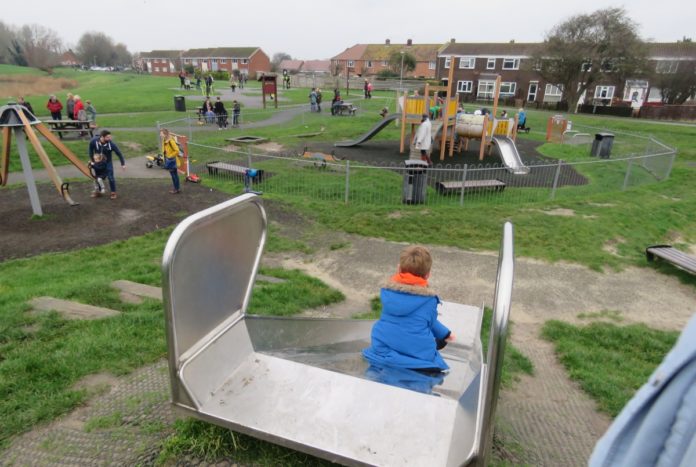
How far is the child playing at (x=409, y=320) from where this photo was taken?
119 inches

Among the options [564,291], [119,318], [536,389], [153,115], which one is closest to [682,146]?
[564,291]

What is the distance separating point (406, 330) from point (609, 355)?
9.97 ft

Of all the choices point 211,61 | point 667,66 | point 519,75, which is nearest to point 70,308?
point 667,66

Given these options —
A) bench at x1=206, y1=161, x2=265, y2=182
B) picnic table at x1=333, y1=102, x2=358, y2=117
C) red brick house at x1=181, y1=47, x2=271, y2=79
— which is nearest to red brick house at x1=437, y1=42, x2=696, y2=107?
picnic table at x1=333, y1=102, x2=358, y2=117

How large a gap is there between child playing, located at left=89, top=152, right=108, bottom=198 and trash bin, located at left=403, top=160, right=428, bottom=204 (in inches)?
278

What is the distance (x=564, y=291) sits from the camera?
256 inches

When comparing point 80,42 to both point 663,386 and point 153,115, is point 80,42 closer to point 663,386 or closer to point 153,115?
point 153,115

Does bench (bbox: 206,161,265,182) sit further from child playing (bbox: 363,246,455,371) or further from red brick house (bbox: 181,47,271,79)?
red brick house (bbox: 181,47,271,79)

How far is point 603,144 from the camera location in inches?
721

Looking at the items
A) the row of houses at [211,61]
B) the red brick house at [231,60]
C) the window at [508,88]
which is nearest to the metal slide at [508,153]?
the window at [508,88]

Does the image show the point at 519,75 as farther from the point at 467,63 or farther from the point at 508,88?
the point at 467,63

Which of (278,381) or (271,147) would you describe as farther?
(271,147)

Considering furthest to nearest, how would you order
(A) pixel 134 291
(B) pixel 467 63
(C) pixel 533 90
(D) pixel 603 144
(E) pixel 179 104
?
(B) pixel 467 63 < (C) pixel 533 90 < (E) pixel 179 104 < (D) pixel 603 144 < (A) pixel 134 291

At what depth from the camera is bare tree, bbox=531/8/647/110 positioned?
35.8 meters
